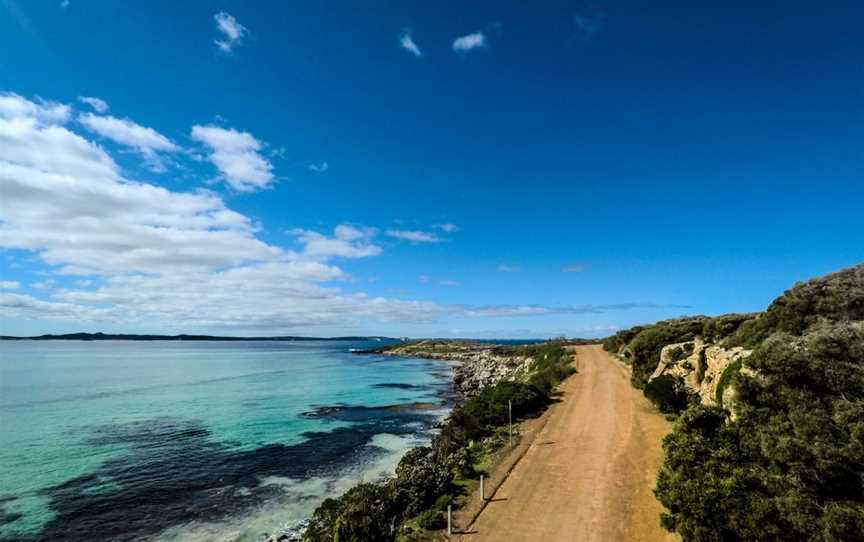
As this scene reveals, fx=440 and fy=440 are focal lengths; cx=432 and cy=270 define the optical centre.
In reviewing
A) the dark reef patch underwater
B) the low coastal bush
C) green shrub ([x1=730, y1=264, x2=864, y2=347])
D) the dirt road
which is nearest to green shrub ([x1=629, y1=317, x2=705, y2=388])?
the dirt road

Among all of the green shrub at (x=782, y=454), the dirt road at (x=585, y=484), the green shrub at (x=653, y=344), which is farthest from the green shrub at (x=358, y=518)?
the green shrub at (x=653, y=344)

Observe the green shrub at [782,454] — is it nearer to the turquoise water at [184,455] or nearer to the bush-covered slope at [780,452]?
the bush-covered slope at [780,452]

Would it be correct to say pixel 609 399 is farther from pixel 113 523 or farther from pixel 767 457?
pixel 113 523

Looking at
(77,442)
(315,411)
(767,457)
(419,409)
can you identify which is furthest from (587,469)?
(77,442)

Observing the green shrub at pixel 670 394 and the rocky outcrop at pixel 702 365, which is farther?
the green shrub at pixel 670 394

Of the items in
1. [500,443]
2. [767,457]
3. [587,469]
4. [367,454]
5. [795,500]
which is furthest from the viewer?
[367,454]
